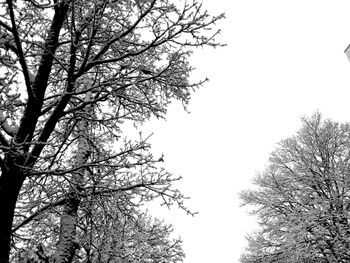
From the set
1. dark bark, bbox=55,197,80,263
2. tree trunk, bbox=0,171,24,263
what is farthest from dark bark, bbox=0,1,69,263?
dark bark, bbox=55,197,80,263

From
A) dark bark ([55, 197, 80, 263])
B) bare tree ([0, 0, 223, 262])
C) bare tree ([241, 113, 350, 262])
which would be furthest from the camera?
bare tree ([241, 113, 350, 262])

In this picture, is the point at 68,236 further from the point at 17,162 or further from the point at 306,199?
the point at 306,199

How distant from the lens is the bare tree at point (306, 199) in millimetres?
9523

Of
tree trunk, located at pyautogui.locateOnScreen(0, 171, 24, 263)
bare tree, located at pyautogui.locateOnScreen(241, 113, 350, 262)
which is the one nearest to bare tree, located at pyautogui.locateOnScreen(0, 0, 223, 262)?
tree trunk, located at pyautogui.locateOnScreen(0, 171, 24, 263)

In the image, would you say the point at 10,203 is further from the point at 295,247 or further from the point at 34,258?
the point at 295,247

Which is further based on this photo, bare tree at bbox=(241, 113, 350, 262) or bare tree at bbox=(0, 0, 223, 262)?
bare tree at bbox=(241, 113, 350, 262)

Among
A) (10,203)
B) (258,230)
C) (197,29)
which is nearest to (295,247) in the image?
(258,230)

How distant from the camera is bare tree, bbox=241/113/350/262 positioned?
952cm

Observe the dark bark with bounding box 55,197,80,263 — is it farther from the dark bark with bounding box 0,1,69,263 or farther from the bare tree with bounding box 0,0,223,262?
the dark bark with bounding box 0,1,69,263

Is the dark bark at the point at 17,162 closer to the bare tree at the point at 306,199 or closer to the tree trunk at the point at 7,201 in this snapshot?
the tree trunk at the point at 7,201

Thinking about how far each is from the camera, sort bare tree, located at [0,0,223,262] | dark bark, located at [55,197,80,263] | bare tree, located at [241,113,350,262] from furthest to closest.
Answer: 1. bare tree, located at [241,113,350,262]
2. dark bark, located at [55,197,80,263]
3. bare tree, located at [0,0,223,262]

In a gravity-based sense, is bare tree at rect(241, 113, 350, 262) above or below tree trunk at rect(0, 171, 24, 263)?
above

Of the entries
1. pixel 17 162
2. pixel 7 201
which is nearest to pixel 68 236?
pixel 7 201

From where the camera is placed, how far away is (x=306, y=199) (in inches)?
426
